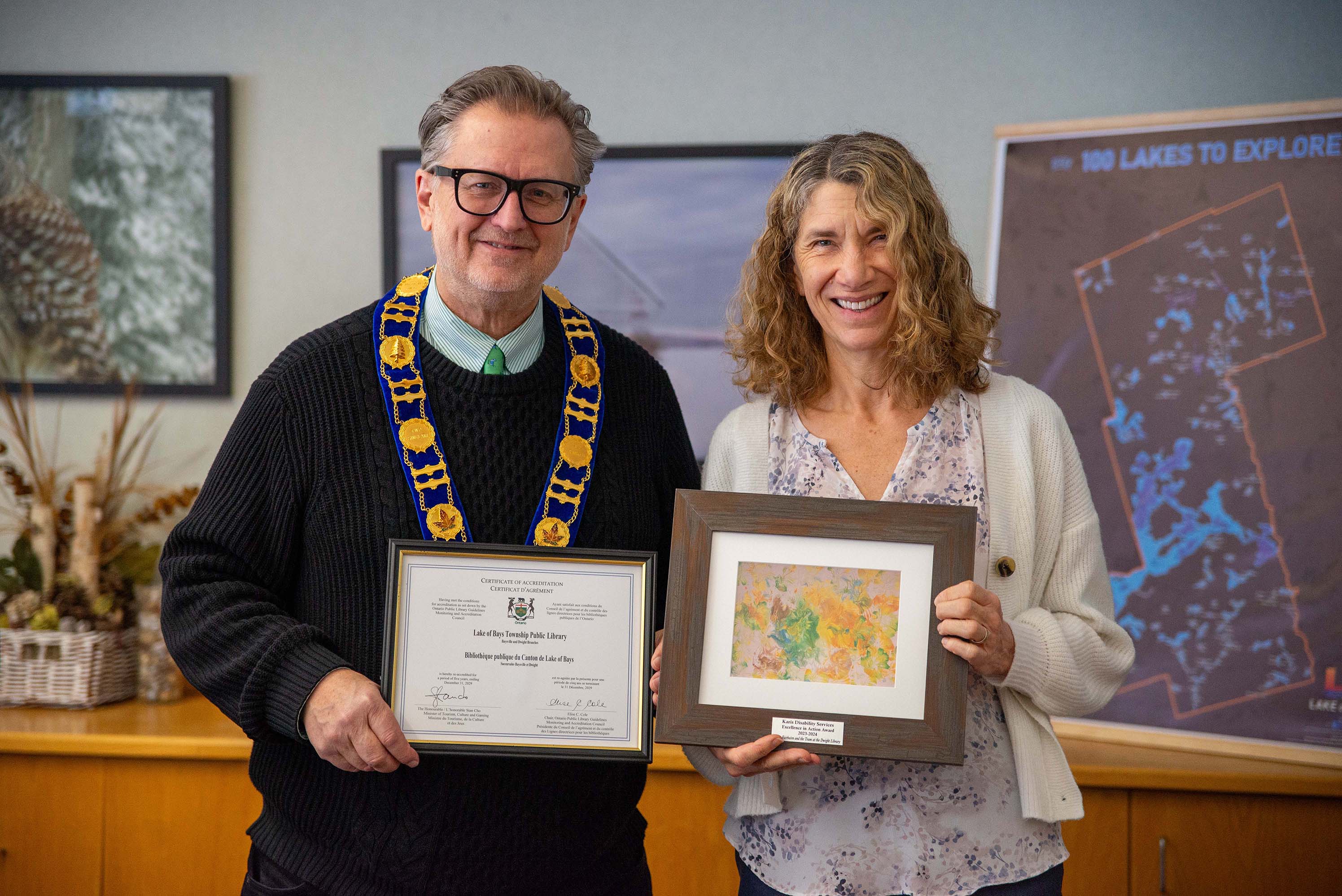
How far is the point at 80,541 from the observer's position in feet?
9.20

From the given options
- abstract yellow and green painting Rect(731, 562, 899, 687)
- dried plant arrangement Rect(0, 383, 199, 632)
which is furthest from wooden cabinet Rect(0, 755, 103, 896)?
abstract yellow and green painting Rect(731, 562, 899, 687)

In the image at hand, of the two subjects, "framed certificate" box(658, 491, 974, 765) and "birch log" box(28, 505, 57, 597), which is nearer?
"framed certificate" box(658, 491, 974, 765)

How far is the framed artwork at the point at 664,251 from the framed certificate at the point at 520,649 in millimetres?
1596

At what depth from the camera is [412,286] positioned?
1.65 meters

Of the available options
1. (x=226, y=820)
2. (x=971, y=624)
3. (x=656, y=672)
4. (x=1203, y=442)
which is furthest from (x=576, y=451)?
(x=1203, y=442)

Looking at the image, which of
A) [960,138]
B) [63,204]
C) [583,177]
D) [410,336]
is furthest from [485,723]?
[63,204]

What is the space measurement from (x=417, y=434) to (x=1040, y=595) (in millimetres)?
1042

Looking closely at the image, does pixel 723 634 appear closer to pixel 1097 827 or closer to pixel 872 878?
pixel 872 878

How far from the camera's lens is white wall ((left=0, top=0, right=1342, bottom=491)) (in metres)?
2.77

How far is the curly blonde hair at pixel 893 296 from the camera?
1607 millimetres

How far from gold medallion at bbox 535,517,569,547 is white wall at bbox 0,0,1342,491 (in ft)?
5.83

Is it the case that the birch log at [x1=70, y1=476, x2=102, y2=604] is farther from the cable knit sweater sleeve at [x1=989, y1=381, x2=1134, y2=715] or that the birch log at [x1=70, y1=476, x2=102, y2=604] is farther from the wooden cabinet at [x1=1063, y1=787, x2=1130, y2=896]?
the wooden cabinet at [x1=1063, y1=787, x2=1130, y2=896]

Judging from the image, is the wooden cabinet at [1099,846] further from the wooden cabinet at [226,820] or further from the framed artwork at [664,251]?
the framed artwork at [664,251]
